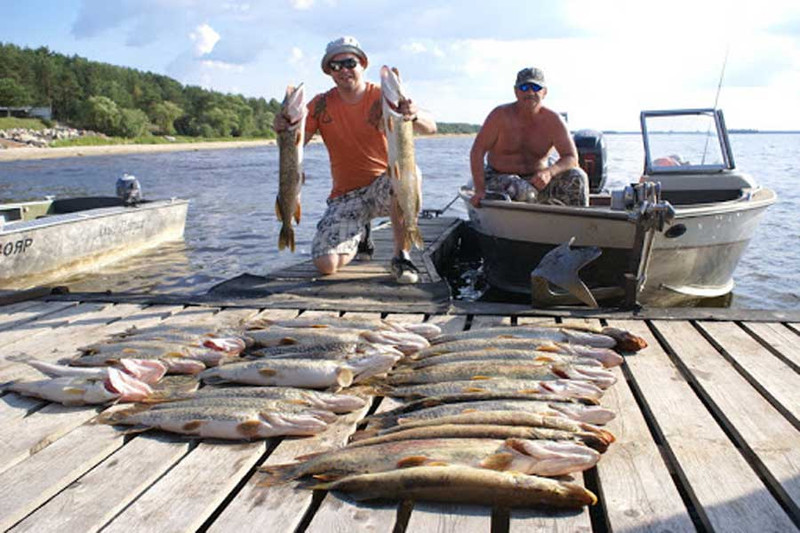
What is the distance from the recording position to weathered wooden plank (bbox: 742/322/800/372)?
15.0 feet

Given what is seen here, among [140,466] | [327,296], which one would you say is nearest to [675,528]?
[140,466]

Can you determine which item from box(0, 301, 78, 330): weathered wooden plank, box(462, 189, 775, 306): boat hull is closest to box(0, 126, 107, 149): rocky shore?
box(0, 301, 78, 330): weathered wooden plank

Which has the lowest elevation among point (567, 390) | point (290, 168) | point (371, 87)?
point (567, 390)

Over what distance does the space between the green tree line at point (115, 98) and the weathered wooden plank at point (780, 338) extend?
89.3m

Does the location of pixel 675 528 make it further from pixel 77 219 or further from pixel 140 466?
pixel 77 219

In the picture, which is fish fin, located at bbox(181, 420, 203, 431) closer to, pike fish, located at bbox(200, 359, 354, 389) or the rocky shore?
pike fish, located at bbox(200, 359, 354, 389)

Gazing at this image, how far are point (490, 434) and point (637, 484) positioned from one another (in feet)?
2.32

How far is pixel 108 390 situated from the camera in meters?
3.92

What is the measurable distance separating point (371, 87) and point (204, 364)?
406cm

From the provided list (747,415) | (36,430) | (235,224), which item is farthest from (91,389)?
(235,224)

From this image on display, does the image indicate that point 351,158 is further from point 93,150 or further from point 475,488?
point 93,150

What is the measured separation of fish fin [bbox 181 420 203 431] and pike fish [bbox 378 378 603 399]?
1.16 metres

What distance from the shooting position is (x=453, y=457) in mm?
2912

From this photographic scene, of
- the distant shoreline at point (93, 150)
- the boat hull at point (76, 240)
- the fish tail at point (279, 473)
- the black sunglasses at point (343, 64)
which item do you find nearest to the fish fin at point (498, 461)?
the fish tail at point (279, 473)
